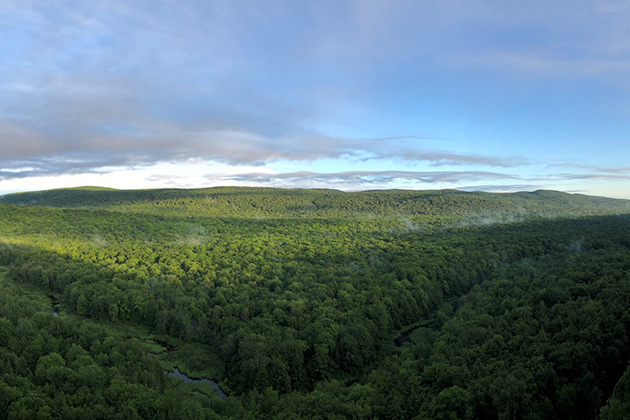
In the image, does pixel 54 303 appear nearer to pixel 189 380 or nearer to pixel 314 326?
pixel 189 380

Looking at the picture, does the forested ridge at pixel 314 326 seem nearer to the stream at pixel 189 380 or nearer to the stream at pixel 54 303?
the stream at pixel 189 380

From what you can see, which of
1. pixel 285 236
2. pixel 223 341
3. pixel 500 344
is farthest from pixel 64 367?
pixel 285 236

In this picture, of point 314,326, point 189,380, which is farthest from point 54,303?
point 314,326

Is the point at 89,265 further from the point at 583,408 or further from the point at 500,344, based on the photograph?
the point at 583,408

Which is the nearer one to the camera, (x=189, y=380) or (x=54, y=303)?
(x=189, y=380)

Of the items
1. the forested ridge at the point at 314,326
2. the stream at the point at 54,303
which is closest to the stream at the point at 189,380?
the forested ridge at the point at 314,326

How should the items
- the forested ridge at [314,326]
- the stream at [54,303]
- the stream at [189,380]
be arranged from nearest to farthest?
1. the forested ridge at [314,326]
2. the stream at [189,380]
3. the stream at [54,303]

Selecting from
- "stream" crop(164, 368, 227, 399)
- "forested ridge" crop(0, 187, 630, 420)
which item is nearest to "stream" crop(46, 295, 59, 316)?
"forested ridge" crop(0, 187, 630, 420)

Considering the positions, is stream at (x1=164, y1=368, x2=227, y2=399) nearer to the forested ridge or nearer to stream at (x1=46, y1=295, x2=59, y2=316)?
the forested ridge
